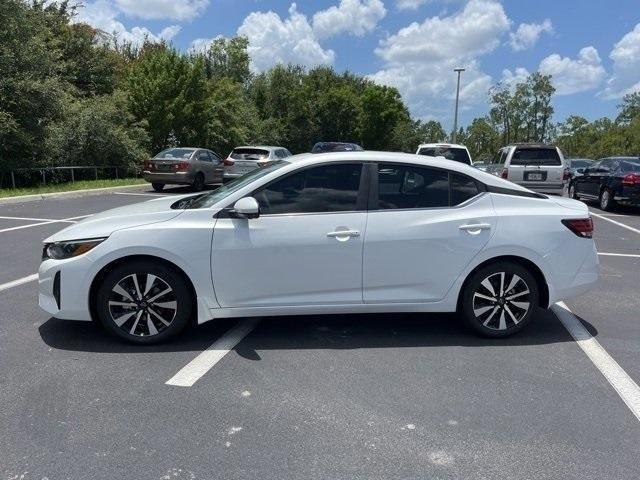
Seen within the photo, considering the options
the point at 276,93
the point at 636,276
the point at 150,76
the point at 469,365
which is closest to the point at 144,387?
the point at 469,365

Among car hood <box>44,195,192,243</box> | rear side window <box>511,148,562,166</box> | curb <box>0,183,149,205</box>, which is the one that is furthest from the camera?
rear side window <box>511,148,562,166</box>

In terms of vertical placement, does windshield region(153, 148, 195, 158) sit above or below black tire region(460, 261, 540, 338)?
above

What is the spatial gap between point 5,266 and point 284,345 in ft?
15.3

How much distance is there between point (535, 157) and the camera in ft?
48.7

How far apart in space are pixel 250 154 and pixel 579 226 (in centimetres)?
1616

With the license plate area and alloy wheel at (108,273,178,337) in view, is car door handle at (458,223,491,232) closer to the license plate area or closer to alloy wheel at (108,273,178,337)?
alloy wheel at (108,273,178,337)

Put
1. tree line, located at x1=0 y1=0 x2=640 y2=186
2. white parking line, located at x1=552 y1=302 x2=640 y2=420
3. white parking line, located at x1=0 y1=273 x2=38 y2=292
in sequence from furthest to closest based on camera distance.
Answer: tree line, located at x1=0 y1=0 x2=640 y2=186
white parking line, located at x1=0 y1=273 x2=38 y2=292
white parking line, located at x1=552 y1=302 x2=640 y2=420

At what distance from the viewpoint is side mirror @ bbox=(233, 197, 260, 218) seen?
441 cm

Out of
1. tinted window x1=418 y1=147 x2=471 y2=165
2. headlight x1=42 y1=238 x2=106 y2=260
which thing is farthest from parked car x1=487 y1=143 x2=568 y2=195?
headlight x1=42 y1=238 x2=106 y2=260

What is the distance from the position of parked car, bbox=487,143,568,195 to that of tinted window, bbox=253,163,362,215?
10.7 meters

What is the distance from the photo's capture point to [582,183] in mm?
17906

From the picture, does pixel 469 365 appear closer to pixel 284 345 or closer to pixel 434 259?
pixel 434 259

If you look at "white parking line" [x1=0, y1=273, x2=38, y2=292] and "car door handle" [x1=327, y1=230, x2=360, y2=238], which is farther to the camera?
"white parking line" [x1=0, y1=273, x2=38, y2=292]

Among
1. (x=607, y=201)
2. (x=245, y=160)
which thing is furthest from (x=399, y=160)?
(x=245, y=160)
